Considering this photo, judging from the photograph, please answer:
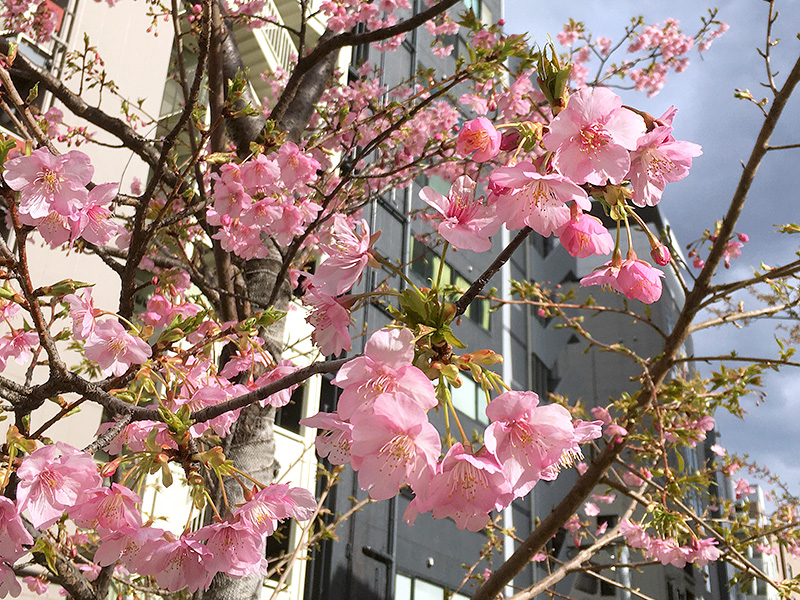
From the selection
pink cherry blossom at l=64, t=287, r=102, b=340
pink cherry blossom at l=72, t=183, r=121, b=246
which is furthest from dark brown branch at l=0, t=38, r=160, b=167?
pink cherry blossom at l=64, t=287, r=102, b=340

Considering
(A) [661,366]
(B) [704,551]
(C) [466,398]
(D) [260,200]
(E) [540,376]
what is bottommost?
(B) [704,551]

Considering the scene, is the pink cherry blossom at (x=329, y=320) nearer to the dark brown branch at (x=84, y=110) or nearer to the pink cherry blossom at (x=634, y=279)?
the pink cherry blossom at (x=634, y=279)

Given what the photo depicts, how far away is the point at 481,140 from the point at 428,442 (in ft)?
2.01

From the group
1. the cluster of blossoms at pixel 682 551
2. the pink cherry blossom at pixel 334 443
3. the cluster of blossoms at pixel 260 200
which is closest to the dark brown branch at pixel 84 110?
the cluster of blossoms at pixel 260 200

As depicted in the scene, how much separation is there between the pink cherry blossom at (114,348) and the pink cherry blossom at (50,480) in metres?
0.34

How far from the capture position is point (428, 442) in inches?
42.5

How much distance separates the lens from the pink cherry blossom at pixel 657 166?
4.16 ft

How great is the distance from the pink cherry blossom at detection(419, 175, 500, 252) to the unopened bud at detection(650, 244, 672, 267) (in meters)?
0.44

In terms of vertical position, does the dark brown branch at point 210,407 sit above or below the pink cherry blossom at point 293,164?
below

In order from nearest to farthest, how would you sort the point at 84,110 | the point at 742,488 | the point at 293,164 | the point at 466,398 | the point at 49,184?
1. the point at 49,184
2. the point at 293,164
3. the point at 84,110
4. the point at 742,488
5. the point at 466,398

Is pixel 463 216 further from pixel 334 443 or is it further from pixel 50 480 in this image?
pixel 50 480

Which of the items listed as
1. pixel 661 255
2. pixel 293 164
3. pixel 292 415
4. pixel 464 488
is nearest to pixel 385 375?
pixel 464 488

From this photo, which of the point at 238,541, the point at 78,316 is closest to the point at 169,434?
the point at 238,541

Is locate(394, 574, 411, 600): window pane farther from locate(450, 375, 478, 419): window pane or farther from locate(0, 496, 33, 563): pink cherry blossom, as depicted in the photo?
locate(0, 496, 33, 563): pink cherry blossom
